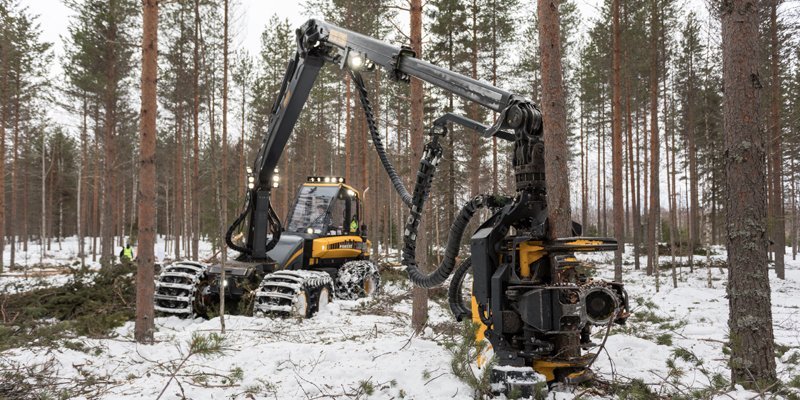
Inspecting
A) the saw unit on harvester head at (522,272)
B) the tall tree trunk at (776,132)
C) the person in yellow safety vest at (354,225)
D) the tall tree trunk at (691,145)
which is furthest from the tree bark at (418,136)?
the tall tree trunk at (691,145)

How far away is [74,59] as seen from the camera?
61.0ft

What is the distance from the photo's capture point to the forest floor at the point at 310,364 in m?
4.19

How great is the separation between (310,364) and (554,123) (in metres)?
3.82

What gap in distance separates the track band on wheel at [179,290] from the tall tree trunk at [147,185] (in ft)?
5.66

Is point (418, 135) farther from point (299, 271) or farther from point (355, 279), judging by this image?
point (355, 279)

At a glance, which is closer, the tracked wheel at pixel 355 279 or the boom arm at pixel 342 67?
the boom arm at pixel 342 67

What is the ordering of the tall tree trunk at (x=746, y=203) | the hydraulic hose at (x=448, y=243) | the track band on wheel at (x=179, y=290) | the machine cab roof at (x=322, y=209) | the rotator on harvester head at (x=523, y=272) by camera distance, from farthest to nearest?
the machine cab roof at (x=322, y=209) → the track band on wheel at (x=179, y=290) → the tall tree trunk at (x=746, y=203) → the hydraulic hose at (x=448, y=243) → the rotator on harvester head at (x=523, y=272)

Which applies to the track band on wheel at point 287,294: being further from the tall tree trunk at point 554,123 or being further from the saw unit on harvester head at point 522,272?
the tall tree trunk at point 554,123

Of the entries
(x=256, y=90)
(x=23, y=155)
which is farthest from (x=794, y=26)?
(x=23, y=155)

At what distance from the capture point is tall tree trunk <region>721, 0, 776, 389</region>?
4.32 meters

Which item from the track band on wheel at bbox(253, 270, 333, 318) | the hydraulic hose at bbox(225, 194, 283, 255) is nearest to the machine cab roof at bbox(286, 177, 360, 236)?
the hydraulic hose at bbox(225, 194, 283, 255)

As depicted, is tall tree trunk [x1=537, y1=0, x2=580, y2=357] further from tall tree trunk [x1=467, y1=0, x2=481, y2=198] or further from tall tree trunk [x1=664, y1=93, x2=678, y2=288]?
tall tree trunk [x1=467, y1=0, x2=481, y2=198]

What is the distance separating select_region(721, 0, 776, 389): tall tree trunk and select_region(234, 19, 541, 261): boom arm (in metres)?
2.22

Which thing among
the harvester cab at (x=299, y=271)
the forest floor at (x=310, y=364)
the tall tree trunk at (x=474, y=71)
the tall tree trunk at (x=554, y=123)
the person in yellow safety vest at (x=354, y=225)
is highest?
the tall tree trunk at (x=474, y=71)
